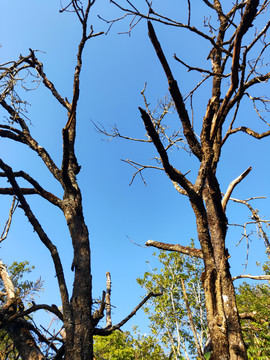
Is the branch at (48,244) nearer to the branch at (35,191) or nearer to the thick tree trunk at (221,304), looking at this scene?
the branch at (35,191)

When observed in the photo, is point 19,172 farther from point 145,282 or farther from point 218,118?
point 145,282

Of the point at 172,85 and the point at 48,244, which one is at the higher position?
the point at 172,85

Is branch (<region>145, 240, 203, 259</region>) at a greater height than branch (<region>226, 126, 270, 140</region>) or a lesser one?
lesser

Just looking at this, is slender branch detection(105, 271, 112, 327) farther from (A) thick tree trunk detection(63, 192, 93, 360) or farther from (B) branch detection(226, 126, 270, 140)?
(B) branch detection(226, 126, 270, 140)

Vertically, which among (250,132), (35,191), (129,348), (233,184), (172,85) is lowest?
(129,348)

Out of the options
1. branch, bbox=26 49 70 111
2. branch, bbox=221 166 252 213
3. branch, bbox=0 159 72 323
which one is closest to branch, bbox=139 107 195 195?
branch, bbox=221 166 252 213

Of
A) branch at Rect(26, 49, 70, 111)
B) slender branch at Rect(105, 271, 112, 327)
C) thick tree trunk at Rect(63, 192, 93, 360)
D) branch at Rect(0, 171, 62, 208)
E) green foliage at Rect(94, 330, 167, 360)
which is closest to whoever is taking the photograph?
thick tree trunk at Rect(63, 192, 93, 360)

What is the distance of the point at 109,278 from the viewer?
14.1ft

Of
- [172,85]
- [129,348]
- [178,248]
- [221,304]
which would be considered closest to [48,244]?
[178,248]

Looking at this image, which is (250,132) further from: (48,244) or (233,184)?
(48,244)

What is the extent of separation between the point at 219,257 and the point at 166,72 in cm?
166

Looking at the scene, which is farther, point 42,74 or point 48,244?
point 42,74

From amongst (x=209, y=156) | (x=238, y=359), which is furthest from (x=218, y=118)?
(x=238, y=359)

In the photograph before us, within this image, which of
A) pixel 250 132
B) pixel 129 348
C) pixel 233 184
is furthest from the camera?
pixel 129 348
